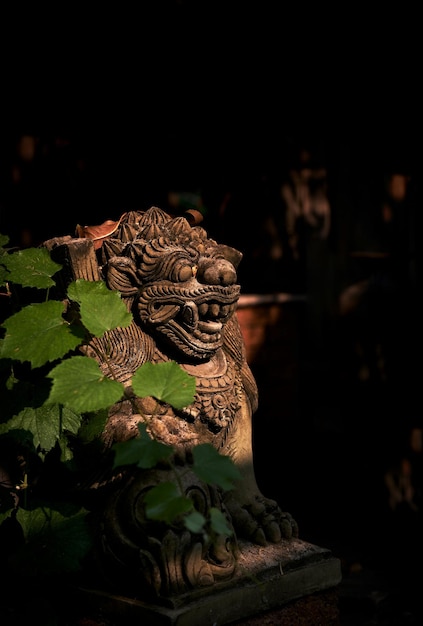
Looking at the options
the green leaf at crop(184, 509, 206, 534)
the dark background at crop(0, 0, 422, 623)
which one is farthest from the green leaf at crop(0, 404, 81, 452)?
the dark background at crop(0, 0, 422, 623)

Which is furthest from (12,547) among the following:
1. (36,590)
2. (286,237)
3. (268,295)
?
(286,237)

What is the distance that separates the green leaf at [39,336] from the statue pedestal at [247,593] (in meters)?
0.63

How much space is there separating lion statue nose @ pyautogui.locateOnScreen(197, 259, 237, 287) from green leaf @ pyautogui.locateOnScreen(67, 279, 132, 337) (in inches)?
12.2

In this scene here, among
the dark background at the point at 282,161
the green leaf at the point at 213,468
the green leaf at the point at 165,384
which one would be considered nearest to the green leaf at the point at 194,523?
the green leaf at the point at 213,468

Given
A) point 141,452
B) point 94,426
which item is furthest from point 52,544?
point 141,452

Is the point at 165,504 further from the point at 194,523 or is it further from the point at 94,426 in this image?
the point at 94,426

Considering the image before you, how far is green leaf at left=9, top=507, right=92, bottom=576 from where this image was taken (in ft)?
7.89

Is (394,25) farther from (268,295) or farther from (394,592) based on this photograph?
(394,592)

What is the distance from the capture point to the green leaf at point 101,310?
7.81ft

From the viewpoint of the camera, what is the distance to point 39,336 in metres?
2.43

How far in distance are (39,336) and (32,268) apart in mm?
285

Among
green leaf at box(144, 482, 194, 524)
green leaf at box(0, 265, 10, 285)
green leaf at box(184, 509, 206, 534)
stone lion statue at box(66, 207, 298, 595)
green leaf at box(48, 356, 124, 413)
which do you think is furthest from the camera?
green leaf at box(0, 265, 10, 285)

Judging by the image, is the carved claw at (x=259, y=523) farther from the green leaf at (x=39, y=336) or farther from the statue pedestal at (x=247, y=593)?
the green leaf at (x=39, y=336)

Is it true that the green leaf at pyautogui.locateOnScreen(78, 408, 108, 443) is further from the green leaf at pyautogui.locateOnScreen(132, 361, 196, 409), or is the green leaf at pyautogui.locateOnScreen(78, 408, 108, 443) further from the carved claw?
the carved claw
